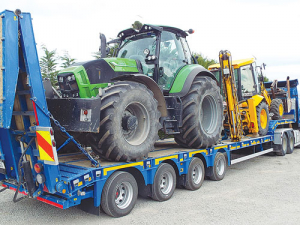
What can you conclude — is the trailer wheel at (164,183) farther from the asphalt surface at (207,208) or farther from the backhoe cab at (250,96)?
the backhoe cab at (250,96)

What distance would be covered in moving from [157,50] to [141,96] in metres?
1.54

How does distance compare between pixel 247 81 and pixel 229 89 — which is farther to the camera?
A: pixel 247 81

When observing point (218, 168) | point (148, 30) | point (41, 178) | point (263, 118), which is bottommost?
point (218, 168)

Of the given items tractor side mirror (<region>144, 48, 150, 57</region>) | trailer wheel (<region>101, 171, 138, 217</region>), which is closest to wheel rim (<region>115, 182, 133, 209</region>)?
trailer wheel (<region>101, 171, 138, 217</region>)

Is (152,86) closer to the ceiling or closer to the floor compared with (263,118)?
closer to the ceiling

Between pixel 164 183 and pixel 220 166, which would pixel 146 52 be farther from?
pixel 220 166

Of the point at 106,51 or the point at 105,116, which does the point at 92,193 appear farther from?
the point at 106,51

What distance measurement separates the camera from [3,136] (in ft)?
14.3

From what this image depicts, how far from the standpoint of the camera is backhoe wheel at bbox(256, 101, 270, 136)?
9.14 m

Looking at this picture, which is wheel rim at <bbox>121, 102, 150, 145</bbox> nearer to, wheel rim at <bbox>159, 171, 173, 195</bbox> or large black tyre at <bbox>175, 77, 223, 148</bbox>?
wheel rim at <bbox>159, 171, 173, 195</bbox>

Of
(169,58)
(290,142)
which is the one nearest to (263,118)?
(290,142)

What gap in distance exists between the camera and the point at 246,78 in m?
9.71

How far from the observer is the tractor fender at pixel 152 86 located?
512 cm

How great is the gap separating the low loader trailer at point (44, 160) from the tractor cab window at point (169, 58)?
1.61m
